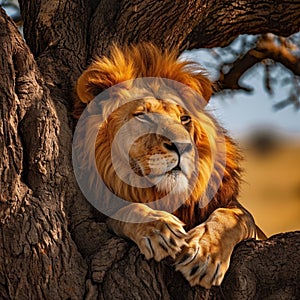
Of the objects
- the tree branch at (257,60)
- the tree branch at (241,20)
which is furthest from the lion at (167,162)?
the tree branch at (257,60)

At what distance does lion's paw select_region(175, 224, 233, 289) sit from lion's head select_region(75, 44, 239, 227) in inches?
13.4

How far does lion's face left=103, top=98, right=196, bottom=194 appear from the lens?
3.21 m

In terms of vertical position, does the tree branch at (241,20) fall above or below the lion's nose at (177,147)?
above

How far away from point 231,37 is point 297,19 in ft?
1.26

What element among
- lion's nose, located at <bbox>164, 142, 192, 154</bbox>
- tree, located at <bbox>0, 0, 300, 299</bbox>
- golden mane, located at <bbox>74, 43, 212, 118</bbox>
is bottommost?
tree, located at <bbox>0, 0, 300, 299</bbox>

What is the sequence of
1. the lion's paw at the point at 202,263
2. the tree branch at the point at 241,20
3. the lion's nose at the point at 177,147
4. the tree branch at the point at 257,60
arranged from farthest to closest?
the tree branch at the point at 257,60 → the tree branch at the point at 241,20 → the lion's nose at the point at 177,147 → the lion's paw at the point at 202,263

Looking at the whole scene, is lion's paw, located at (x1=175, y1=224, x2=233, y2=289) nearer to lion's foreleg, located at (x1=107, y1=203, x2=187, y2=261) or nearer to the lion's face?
lion's foreleg, located at (x1=107, y1=203, x2=187, y2=261)

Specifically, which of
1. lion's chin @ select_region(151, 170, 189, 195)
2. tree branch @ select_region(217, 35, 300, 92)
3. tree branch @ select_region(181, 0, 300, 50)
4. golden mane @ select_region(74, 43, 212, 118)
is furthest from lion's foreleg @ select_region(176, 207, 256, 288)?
tree branch @ select_region(217, 35, 300, 92)

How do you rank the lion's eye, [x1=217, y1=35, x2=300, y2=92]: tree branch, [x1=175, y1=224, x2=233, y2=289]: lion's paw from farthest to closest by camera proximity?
[x1=217, y1=35, x2=300, y2=92]: tree branch, the lion's eye, [x1=175, y1=224, x2=233, y2=289]: lion's paw

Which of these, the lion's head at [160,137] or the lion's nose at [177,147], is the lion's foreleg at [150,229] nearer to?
the lion's head at [160,137]

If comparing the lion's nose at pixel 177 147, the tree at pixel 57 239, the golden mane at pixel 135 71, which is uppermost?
the golden mane at pixel 135 71

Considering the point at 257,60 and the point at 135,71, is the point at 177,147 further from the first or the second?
the point at 257,60

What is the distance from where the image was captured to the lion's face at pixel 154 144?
3207 mm

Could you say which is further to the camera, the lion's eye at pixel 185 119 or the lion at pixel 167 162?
the lion's eye at pixel 185 119
